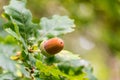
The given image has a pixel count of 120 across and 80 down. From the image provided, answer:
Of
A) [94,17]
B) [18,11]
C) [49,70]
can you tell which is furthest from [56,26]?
[94,17]

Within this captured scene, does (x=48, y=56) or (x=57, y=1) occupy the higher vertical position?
(x=57, y=1)

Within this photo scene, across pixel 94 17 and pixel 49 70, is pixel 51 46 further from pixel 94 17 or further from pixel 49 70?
pixel 94 17

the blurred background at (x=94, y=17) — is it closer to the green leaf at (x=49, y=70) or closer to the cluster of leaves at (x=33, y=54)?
the cluster of leaves at (x=33, y=54)

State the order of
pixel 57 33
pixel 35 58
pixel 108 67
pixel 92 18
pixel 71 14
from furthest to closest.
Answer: pixel 108 67, pixel 92 18, pixel 71 14, pixel 57 33, pixel 35 58

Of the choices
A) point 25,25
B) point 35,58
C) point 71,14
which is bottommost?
point 35,58

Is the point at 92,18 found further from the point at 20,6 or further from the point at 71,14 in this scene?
the point at 20,6

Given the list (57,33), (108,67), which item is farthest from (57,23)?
(108,67)
